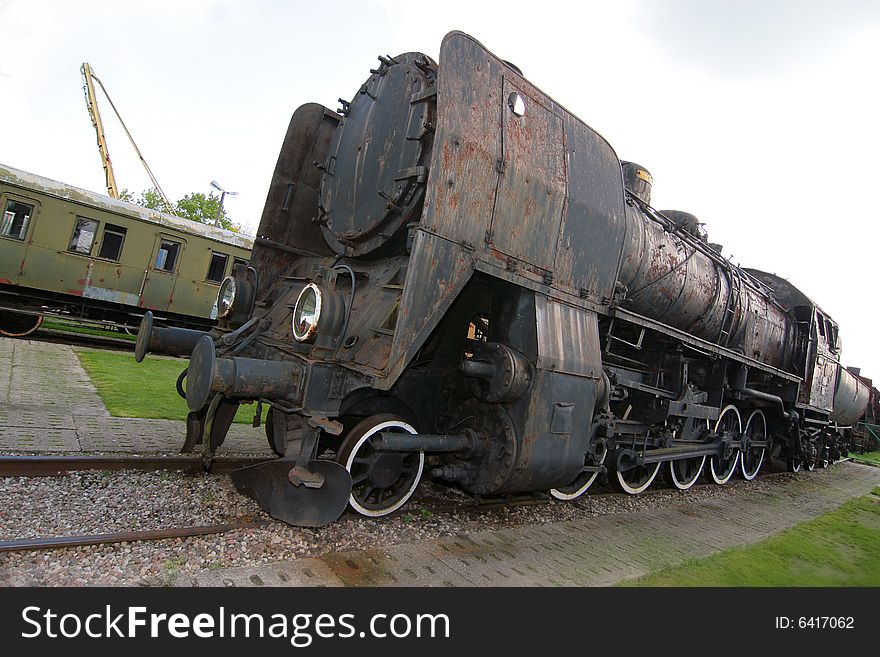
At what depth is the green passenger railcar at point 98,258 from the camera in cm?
1017

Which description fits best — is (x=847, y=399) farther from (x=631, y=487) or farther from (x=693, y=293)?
(x=631, y=487)

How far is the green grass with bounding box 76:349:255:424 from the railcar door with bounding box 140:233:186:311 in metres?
1.60

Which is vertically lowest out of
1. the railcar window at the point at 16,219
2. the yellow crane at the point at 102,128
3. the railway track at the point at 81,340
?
the railway track at the point at 81,340

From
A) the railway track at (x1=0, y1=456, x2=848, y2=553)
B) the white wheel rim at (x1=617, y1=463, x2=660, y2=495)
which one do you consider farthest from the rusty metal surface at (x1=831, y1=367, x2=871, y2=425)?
the railway track at (x1=0, y1=456, x2=848, y2=553)

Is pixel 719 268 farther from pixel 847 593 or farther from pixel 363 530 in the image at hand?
pixel 363 530

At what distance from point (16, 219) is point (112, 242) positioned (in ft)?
5.36

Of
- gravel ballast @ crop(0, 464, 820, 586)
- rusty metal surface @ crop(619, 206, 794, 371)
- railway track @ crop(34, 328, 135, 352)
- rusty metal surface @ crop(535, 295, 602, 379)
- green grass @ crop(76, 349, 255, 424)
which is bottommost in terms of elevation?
gravel ballast @ crop(0, 464, 820, 586)

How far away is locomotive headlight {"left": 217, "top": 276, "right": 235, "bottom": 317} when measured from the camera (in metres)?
5.03

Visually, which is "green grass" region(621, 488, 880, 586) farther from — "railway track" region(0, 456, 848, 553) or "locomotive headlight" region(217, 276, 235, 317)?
"locomotive headlight" region(217, 276, 235, 317)

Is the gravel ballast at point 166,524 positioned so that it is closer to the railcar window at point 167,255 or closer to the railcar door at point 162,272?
the railcar door at point 162,272

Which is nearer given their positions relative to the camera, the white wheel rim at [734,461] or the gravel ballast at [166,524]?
the gravel ballast at [166,524]

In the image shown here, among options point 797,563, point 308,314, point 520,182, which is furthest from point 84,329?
point 797,563

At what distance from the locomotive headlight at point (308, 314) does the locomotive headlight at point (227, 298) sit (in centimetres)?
157

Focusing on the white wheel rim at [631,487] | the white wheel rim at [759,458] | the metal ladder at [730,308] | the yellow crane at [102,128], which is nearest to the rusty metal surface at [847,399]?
the white wheel rim at [759,458]
